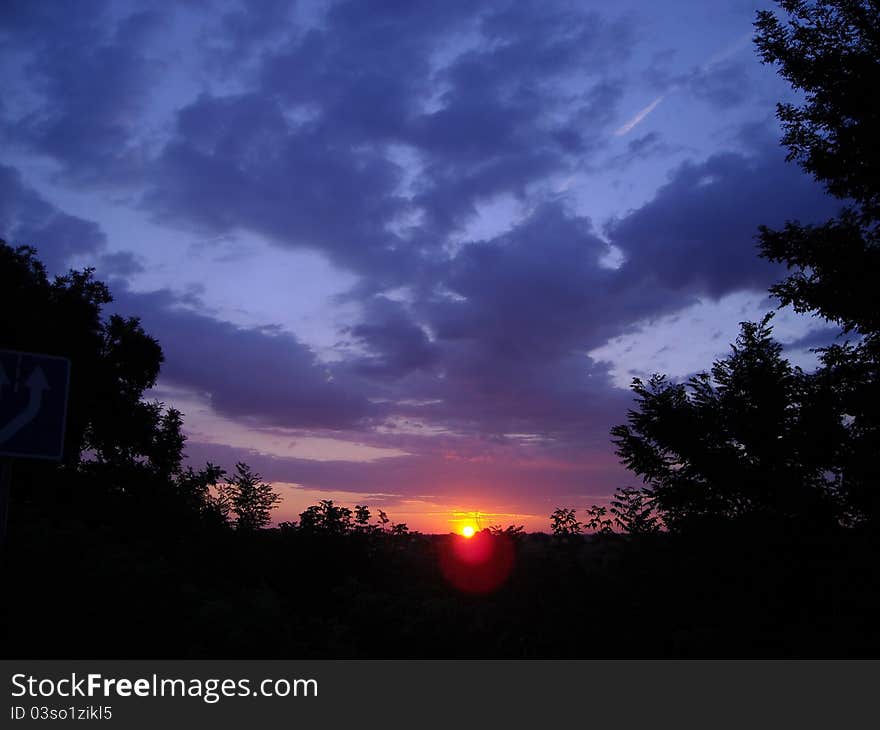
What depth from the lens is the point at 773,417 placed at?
1141 centimetres

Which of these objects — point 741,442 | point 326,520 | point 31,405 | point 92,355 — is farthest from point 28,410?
point 92,355

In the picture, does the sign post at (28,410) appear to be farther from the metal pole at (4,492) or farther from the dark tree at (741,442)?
the dark tree at (741,442)

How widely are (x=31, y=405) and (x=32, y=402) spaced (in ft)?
0.10

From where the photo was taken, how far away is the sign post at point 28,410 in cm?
598

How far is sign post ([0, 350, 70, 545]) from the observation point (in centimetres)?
598

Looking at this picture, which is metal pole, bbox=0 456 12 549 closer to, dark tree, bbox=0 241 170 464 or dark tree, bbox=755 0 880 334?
dark tree, bbox=755 0 880 334

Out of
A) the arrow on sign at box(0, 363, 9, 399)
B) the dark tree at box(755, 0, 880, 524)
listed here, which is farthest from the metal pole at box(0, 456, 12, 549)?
the dark tree at box(755, 0, 880, 524)

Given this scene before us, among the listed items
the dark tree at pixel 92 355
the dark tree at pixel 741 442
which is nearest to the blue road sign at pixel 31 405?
the dark tree at pixel 741 442

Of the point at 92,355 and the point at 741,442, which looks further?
the point at 92,355

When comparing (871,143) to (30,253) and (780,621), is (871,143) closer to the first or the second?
(780,621)

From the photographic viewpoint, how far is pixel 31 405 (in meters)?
6.15

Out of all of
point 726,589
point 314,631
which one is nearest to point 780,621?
A: point 726,589

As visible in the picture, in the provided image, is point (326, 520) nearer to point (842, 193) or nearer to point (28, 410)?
point (28, 410)

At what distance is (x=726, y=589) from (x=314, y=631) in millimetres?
4535
